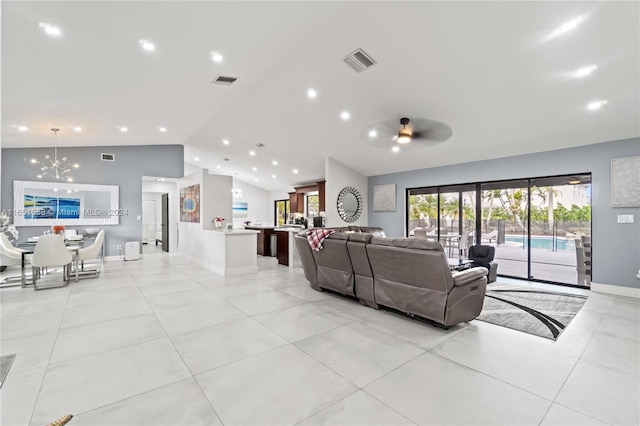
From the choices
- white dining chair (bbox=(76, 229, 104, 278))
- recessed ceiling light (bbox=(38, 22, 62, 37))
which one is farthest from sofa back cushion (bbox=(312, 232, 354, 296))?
white dining chair (bbox=(76, 229, 104, 278))

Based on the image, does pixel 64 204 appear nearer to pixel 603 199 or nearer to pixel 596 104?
pixel 596 104

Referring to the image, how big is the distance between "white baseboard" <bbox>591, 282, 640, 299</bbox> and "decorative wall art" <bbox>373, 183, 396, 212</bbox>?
14.4 ft

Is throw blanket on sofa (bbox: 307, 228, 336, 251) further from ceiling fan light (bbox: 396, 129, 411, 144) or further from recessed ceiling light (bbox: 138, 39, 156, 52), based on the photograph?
recessed ceiling light (bbox: 138, 39, 156, 52)

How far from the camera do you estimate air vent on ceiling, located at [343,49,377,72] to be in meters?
3.75

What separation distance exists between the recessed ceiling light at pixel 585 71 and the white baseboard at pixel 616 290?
3646mm

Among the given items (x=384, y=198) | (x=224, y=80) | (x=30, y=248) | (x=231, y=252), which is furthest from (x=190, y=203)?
(x=384, y=198)

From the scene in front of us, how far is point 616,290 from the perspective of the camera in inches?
188

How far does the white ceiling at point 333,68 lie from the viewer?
288 cm

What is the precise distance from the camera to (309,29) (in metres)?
3.49

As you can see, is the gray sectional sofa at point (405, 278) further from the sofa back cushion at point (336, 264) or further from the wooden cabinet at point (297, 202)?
the wooden cabinet at point (297, 202)

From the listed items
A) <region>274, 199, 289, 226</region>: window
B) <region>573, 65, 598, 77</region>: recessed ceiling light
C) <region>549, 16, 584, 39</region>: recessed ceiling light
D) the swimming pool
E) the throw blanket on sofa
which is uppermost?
<region>549, 16, 584, 39</region>: recessed ceiling light

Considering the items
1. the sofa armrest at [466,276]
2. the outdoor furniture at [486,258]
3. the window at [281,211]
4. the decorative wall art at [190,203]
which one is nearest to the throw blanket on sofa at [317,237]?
the sofa armrest at [466,276]

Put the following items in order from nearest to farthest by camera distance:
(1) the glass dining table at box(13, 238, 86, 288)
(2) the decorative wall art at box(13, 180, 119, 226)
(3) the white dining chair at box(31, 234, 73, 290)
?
(3) the white dining chair at box(31, 234, 73, 290), (1) the glass dining table at box(13, 238, 86, 288), (2) the decorative wall art at box(13, 180, 119, 226)

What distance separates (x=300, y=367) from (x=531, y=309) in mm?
3510
